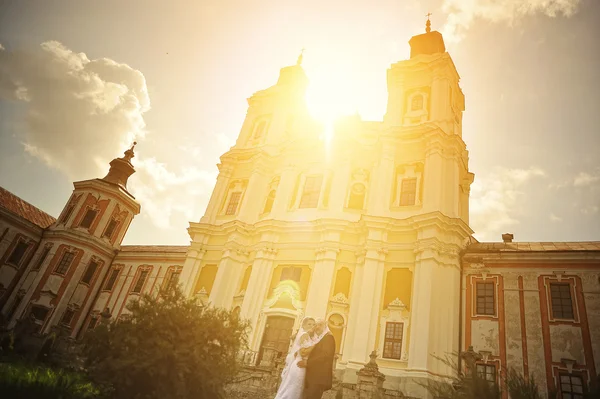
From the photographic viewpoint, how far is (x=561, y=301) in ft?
54.1

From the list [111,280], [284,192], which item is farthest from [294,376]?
[111,280]

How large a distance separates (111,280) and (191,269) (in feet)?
38.4

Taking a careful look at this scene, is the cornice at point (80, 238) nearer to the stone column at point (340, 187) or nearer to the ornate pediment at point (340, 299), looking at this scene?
the stone column at point (340, 187)

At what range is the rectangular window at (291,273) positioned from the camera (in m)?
21.2

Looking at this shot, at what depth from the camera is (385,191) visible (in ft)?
70.3

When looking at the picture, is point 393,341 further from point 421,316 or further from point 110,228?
point 110,228

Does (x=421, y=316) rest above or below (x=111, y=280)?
below

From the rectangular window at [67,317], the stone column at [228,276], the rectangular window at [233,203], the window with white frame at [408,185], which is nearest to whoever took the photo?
the window with white frame at [408,185]

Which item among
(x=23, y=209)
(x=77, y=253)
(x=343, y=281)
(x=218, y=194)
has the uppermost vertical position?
(x=218, y=194)

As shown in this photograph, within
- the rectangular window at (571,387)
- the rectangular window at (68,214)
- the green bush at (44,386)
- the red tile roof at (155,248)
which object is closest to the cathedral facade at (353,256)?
the rectangular window at (571,387)

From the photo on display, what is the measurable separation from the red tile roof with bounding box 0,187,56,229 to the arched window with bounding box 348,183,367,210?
84.4ft

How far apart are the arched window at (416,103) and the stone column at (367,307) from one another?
33.4 ft

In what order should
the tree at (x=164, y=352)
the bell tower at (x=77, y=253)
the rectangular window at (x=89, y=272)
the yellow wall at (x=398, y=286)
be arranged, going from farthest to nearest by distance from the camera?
1. the rectangular window at (x=89, y=272)
2. the bell tower at (x=77, y=253)
3. the yellow wall at (x=398, y=286)
4. the tree at (x=164, y=352)

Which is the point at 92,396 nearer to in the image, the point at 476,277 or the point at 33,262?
the point at 476,277
